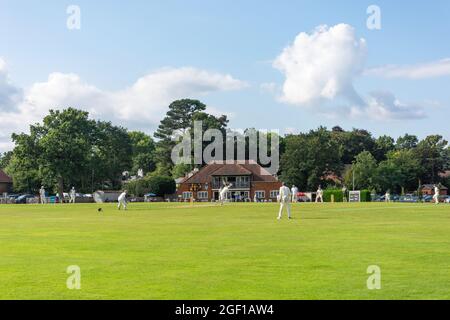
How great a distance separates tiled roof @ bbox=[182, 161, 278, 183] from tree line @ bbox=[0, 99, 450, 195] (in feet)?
13.7

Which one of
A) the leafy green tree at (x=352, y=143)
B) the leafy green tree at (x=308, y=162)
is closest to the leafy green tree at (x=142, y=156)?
the leafy green tree at (x=352, y=143)

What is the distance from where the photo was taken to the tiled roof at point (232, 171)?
5064 inches

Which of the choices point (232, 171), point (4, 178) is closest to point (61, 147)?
point (232, 171)

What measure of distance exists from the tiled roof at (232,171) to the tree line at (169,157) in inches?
164

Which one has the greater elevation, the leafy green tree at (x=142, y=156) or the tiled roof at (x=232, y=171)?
the leafy green tree at (x=142, y=156)

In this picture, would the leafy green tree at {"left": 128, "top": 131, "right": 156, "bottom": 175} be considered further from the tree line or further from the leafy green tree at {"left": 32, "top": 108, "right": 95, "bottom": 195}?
the leafy green tree at {"left": 32, "top": 108, "right": 95, "bottom": 195}

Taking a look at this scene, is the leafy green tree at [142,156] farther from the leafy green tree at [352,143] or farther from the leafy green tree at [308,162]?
the leafy green tree at [308,162]

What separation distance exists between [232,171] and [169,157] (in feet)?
92.2

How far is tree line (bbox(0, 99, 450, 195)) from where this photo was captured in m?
105

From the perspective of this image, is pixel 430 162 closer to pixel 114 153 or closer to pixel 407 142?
pixel 407 142

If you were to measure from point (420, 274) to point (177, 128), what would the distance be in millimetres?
144551

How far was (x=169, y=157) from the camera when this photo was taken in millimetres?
153000
